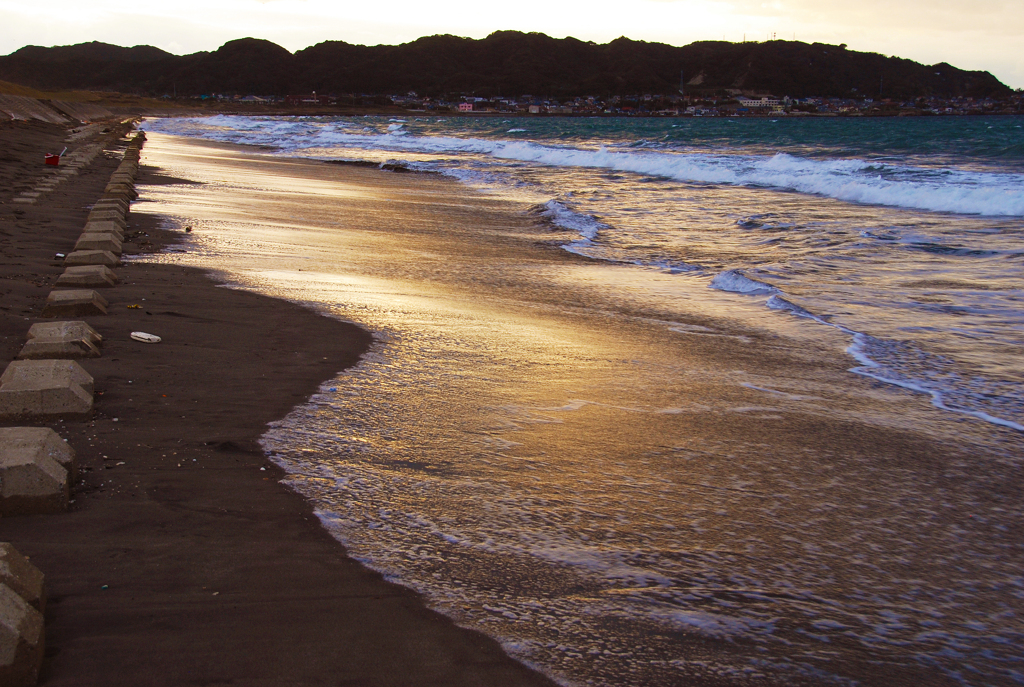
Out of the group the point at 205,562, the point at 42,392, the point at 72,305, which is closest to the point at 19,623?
the point at 205,562

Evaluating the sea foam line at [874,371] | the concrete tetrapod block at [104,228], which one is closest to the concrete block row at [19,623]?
the sea foam line at [874,371]

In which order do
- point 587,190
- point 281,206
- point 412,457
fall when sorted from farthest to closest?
point 587,190 < point 281,206 < point 412,457

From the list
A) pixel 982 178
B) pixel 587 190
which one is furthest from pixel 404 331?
pixel 982 178

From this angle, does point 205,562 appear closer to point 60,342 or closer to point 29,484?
point 29,484

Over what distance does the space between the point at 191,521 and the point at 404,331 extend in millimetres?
2869

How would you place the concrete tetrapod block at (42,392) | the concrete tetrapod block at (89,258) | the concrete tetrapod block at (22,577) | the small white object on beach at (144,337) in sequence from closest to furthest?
the concrete tetrapod block at (22,577)
the concrete tetrapod block at (42,392)
the small white object on beach at (144,337)
the concrete tetrapod block at (89,258)

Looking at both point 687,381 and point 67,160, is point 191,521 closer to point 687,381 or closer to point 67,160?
point 687,381

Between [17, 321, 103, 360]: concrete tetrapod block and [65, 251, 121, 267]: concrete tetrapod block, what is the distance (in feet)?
7.99

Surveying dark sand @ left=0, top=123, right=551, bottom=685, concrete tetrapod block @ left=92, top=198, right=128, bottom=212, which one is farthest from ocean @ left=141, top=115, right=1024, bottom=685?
concrete tetrapod block @ left=92, top=198, right=128, bottom=212

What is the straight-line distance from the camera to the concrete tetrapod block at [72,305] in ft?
16.4

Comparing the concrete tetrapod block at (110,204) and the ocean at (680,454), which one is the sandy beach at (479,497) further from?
the concrete tetrapod block at (110,204)

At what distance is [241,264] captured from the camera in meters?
7.38

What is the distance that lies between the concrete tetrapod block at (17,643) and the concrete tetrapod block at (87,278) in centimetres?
443

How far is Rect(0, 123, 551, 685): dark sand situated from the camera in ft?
6.61
